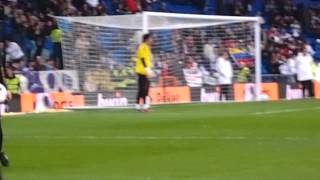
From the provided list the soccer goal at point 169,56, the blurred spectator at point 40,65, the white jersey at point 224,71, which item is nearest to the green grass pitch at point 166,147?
the soccer goal at point 169,56

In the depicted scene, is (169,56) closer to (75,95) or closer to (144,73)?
(75,95)

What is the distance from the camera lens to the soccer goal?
28.1 meters

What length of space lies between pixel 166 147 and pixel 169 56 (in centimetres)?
1674

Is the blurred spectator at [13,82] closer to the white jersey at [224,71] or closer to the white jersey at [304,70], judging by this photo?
the white jersey at [224,71]

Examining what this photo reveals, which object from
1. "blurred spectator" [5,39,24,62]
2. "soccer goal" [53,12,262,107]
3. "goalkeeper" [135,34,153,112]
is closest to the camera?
"goalkeeper" [135,34,153,112]

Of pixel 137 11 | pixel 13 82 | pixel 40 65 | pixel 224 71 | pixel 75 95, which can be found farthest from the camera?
pixel 137 11

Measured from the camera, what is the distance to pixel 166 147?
1388 centimetres

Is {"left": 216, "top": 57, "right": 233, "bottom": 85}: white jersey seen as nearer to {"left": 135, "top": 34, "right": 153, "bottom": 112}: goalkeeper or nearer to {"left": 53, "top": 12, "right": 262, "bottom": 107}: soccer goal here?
{"left": 53, "top": 12, "right": 262, "bottom": 107}: soccer goal

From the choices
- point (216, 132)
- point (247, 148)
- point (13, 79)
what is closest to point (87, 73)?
point (13, 79)

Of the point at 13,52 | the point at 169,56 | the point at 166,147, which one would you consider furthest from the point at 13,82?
the point at 166,147

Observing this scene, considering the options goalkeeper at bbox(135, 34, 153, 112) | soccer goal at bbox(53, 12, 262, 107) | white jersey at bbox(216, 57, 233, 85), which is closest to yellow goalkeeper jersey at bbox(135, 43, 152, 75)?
goalkeeper at bbox(135, 34, 153, 112)

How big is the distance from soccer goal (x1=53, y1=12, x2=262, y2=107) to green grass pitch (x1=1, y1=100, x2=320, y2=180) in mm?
6346

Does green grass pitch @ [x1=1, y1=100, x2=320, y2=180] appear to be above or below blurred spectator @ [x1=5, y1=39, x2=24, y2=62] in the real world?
below

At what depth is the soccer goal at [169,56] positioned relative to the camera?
28.1 m
